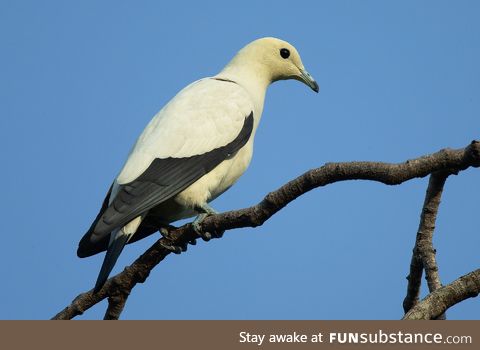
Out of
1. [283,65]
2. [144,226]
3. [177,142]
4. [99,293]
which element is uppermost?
[283,65]

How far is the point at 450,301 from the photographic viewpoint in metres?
4.62

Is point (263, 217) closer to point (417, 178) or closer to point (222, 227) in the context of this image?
point (222, 227)

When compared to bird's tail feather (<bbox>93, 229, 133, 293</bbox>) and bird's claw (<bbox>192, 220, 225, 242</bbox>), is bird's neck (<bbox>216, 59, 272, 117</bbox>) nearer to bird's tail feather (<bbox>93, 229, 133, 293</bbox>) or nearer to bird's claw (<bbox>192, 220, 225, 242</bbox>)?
bird's claw (<bbox>192, 220, 225, 242</bbox>)

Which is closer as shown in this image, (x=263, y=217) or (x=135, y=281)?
(x=263, y=217)

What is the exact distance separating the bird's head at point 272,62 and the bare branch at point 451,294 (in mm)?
3863

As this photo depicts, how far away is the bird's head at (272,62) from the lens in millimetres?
8008

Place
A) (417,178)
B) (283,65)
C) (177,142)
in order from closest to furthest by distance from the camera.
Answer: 1. (417,178)
2. (177,142)
3. (283,65)

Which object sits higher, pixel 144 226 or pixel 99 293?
pixel 144 226

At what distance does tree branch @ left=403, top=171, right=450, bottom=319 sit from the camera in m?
5.29

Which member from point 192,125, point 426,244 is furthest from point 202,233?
point 426,244

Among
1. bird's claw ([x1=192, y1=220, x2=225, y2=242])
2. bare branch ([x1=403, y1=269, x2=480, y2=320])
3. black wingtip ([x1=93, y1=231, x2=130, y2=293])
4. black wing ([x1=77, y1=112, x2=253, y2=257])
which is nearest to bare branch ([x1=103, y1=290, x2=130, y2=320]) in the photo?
black wingtip ([x1=93, y1=231, x2=130, y2=293])
